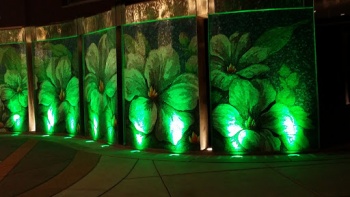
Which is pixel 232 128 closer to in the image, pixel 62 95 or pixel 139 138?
pixel 139 138

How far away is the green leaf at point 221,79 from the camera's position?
26.8ft

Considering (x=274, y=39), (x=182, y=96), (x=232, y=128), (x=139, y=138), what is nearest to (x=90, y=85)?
(x=139, y=138)

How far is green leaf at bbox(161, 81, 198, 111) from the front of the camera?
329 inches

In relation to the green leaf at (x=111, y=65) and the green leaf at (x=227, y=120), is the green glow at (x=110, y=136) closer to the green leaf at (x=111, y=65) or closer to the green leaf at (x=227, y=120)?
the green leaf at (x=111, y=65)

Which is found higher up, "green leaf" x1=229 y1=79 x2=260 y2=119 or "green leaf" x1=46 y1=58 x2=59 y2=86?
"green leaf" x1=46 y1=58 x2=59 y2=86

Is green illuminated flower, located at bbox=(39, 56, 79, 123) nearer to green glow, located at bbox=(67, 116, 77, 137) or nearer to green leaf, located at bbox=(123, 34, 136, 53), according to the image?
green glow, located at bbox=(67, 116, 77, 137)

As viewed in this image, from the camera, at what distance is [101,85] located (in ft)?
33.2

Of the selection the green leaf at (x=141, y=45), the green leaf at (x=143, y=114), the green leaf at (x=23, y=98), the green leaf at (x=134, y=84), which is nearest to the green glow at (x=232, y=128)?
the green leaf at (x=143, y=114)

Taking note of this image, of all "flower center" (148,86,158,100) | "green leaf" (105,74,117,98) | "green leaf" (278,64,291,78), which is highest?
"green leaf" (278,64,291,78)

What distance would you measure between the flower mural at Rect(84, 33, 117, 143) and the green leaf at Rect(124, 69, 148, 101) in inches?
15.7

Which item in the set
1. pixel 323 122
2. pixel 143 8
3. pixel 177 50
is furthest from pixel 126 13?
pixel 323 122

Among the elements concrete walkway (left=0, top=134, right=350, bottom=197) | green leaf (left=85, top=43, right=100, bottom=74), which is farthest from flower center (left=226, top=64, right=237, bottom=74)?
green leaf (left=85, top=43, right=100, bottom=74)

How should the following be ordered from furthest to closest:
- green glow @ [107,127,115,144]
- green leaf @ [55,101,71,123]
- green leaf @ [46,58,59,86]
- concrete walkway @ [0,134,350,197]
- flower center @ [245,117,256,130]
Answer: green leaf @ [46,58,59,86], green leaf @ [55,101,71,123], green glow @ [107,127,115,144], flower center @ [245,117,256,130], concrete walkway @ [0,134,350,197]

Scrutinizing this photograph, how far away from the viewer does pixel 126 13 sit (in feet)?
30.2
